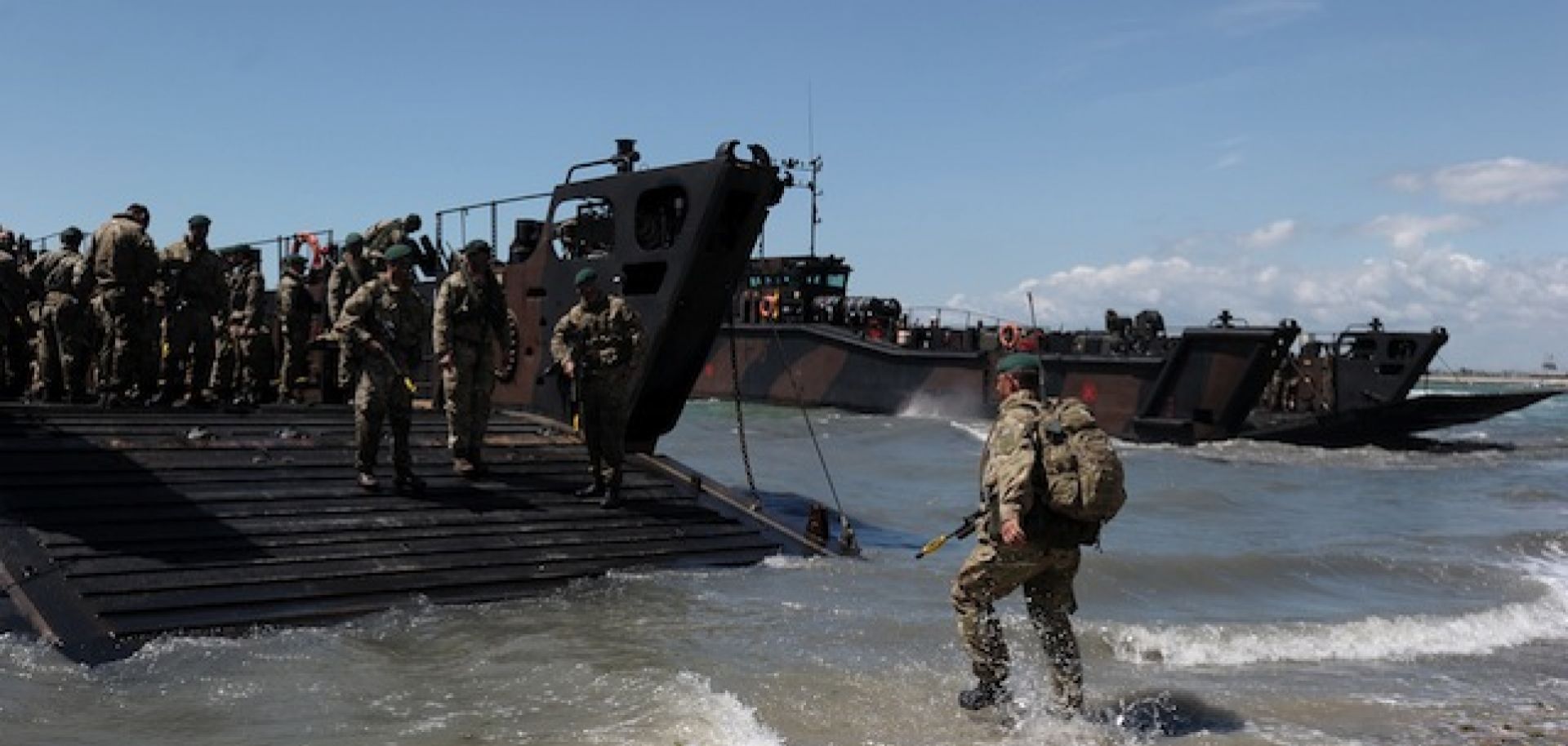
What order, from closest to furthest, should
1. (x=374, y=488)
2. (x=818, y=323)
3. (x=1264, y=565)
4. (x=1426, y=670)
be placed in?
(x=1426, y=670) < (x=374, y=488) < (x=1264, y=565) < (x=818, y=323)

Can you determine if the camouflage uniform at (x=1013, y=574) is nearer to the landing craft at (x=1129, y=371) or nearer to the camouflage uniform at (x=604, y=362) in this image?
the camouflage uniform at (x=604, y=362)

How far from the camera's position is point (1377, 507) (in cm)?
1783

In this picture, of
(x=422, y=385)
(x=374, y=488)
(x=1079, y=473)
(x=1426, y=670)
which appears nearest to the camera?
(x=1079, y=473)

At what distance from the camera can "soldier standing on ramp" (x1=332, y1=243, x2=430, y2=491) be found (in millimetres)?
9016

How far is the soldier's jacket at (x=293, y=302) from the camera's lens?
12.9m

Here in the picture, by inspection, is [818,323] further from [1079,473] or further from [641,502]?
[1079,473]

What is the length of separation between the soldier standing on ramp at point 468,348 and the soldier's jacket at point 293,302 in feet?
12.6

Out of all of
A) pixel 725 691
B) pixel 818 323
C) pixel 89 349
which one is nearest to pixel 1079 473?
pixel 725 691

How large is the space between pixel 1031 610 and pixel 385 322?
5323mm

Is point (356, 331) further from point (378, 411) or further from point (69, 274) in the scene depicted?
point (69, 274)

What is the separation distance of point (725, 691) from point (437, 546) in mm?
3004

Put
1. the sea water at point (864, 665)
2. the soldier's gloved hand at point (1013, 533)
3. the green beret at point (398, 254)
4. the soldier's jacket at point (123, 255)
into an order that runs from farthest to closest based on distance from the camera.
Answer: the soldier's jacket at point (123, 255) < the green beret at point (398, 254) < the sea water at point (864, 665) < the soldier's gloved hand at point (1013, 533)

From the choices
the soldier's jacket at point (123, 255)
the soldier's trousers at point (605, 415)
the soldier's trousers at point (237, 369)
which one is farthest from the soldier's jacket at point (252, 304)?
the soldier's trousers at point (605, 415)

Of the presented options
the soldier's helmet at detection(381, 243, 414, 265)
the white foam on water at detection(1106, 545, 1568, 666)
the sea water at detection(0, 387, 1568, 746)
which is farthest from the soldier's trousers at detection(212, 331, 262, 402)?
the white foam on water at detection(1106, 545, 1568, 666)
